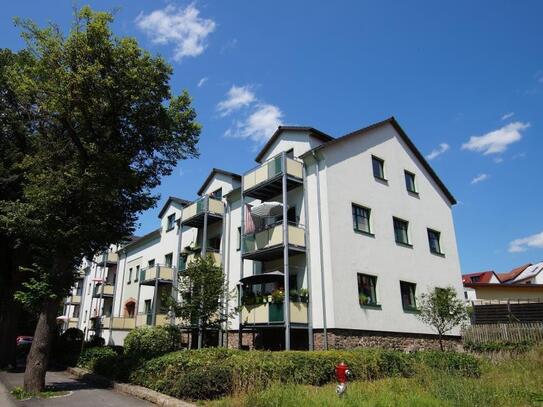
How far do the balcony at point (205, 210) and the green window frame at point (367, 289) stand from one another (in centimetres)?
1020

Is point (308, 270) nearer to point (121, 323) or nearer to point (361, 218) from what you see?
point (361, 218)

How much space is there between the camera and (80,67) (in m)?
13.6

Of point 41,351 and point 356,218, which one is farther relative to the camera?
point 356,218

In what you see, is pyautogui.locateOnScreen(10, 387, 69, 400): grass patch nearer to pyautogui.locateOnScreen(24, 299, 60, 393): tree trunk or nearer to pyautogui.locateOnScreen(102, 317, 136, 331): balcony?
pyautogui.locateOnScreen(24, 299, 60, 393): tree trunk

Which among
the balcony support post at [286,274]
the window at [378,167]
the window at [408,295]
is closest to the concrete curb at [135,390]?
the balcony support post at [286,274]

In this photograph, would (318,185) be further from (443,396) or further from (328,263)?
(443,396)

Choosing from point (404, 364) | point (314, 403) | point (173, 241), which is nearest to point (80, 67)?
point (314, 403)

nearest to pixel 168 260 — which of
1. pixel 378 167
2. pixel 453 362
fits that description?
pixel 378 167

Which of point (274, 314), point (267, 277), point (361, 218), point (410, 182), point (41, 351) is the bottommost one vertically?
point (41, 351)

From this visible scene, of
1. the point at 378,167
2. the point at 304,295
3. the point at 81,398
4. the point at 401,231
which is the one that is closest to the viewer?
the point at 81,398

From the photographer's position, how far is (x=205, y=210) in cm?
2631

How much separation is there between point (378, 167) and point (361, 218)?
3.83 metres

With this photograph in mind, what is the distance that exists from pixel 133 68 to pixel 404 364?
45.0ft

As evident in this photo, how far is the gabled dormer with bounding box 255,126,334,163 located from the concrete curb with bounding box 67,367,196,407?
42.9 ft
